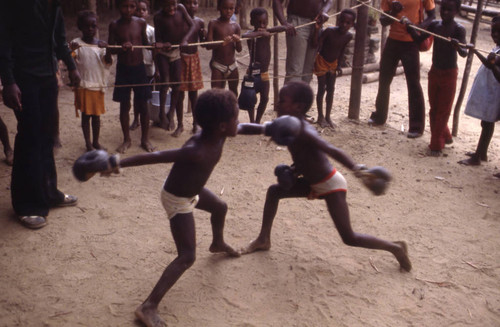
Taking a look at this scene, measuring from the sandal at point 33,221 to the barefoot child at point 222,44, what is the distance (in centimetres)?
240

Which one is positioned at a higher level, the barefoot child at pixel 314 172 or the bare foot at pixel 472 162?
the barefoot child at pixel 314 172

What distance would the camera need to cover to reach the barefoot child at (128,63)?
4816 mm

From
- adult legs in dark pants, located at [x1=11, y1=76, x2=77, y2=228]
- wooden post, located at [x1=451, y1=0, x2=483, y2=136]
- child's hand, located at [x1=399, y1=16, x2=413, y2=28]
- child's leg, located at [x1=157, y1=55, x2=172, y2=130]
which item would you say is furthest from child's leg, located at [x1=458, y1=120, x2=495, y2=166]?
adult legs in dark pants, located at [x1=11, y1=76, x2=77, y2=228]

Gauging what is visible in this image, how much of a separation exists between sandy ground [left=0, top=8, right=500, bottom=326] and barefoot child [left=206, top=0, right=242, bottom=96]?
1105 mm

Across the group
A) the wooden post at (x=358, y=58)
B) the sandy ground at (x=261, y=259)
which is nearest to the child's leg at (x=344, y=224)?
the sandy ground at (x=261, y=259)

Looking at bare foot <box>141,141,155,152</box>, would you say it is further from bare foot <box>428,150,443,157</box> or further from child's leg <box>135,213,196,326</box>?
Result: bare foot <box>428,150,443,157</box>

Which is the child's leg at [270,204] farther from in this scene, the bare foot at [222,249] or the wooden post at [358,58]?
the wooden post at [358,58]

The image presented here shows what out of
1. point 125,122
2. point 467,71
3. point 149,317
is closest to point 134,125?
point 125,122

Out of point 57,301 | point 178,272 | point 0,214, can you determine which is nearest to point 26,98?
point 0,214

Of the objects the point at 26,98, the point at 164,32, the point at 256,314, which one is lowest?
the point at 256,314

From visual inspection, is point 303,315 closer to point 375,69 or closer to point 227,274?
point 227,274

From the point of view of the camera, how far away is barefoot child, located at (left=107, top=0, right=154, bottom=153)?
4816 millimetres

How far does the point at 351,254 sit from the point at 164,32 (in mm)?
3186

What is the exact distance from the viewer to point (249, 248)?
342 centimetres
